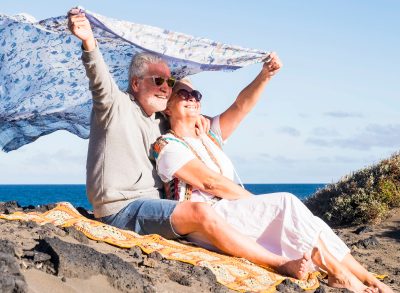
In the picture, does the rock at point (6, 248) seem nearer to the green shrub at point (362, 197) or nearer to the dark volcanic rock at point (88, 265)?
the dark volcanic rock at point (88, 265)

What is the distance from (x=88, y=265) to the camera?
5.83m

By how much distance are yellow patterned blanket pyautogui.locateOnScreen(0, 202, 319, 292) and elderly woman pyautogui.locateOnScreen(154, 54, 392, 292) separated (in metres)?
0.17

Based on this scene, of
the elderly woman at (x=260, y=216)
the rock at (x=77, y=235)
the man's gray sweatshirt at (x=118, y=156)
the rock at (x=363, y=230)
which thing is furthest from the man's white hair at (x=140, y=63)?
the rock at (x=363, y=230)

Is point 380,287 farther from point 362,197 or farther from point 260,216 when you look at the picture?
point 362,197

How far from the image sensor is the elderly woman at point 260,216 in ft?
24.0

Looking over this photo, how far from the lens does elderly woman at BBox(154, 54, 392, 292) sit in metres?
7.31

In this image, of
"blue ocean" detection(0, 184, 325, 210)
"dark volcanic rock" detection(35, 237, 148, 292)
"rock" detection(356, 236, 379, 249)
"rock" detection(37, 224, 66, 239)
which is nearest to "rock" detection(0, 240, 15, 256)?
"dark volcanic rock" detection(35, 237, 148, 292)

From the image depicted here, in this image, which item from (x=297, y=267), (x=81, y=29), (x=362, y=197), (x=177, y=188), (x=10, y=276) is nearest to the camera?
(x=10, y=276)

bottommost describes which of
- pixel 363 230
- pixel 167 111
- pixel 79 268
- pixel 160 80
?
pixel 363 230

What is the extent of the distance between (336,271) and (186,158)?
1.75 m

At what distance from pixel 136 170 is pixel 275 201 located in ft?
4.44

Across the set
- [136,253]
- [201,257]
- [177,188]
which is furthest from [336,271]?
[136,253]

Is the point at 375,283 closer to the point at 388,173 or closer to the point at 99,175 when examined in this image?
the point at 99,175

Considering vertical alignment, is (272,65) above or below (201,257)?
above
